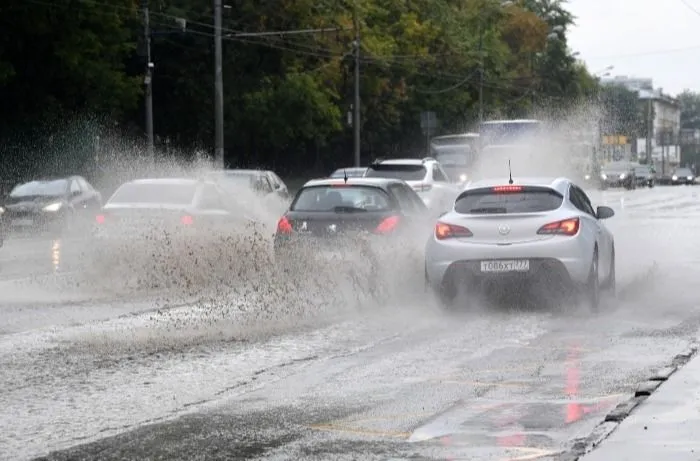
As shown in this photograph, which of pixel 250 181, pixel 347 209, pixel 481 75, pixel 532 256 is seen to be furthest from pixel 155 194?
pixel 481 75

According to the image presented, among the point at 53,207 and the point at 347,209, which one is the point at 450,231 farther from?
the point at 53,207

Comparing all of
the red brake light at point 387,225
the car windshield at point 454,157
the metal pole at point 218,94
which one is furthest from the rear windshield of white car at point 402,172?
the car windshield at point 454,157

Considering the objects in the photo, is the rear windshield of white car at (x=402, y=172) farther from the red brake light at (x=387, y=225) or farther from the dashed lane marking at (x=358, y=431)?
the dashed lane marking at (x=358, y=431)

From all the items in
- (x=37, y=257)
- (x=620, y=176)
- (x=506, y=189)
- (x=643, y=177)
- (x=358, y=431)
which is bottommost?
(x=643, y=177)

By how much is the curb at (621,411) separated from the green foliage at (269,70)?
35851 mm

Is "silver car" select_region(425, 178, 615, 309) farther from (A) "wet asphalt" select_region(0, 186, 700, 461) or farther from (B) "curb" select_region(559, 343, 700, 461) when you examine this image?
(B) "curb" select_region(559, 343, 700, 461)

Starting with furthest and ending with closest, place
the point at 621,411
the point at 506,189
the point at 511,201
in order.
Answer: the point at 506,189 → the point at 511,201 → the point at 621,411

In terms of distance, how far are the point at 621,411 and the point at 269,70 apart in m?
56.9

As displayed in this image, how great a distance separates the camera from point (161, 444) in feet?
29.0

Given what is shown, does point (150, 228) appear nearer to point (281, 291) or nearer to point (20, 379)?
point (281, 291)

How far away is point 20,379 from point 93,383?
2.09 feet

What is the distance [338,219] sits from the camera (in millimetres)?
18922

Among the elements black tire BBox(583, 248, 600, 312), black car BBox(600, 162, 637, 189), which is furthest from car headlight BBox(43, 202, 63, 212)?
black car BBox(600, 162, 637, 189)

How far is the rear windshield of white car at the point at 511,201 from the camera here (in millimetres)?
17000
